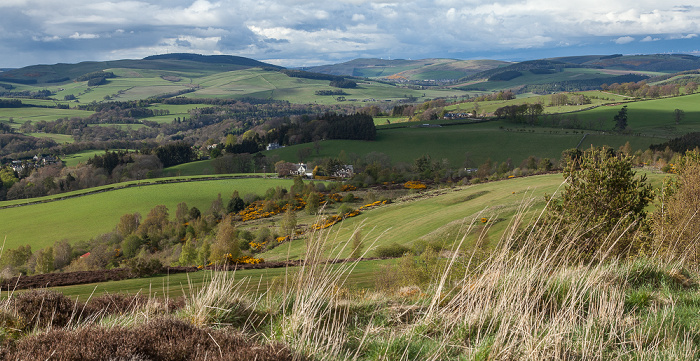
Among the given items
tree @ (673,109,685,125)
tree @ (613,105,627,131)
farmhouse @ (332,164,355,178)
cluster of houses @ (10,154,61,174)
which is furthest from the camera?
tree @ (673,109,685,125)

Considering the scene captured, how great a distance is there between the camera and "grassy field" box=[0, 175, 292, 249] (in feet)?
194

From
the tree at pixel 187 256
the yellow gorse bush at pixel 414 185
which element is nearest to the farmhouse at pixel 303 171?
the yellow gorse bush at pixel 414 185

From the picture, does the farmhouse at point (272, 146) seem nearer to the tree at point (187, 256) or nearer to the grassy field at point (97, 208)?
the grassy field at point (97, 208)

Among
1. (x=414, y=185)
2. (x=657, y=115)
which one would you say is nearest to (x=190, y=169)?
(x=414, y=185)

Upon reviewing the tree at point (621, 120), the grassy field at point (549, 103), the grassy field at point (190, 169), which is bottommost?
the grassy field at point (190, 169)

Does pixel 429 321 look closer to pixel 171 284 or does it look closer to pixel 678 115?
pixel 171 284

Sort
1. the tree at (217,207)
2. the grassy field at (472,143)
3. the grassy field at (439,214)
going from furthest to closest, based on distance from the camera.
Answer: the grassy field at (472,143)
the tree at (217,207)
the grassy field at (439,214)

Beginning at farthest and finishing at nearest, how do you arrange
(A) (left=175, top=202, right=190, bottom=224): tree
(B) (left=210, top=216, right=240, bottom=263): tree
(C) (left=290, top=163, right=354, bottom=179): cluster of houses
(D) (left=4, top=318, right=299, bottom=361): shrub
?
1. (C) (left=290, top=163, right=354, bottom=179): cluster of houses
2. (A) (left=175, top=202, right=190, bottom=224): tree
3. (B) (left=210, top=216, right=240, bottom=263): tree
4. (D) (left=4, top=318, right=299, bottom=361): shrub

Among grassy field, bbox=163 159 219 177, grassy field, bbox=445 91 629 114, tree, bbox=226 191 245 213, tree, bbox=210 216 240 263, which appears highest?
grassy field, bbox=445 91 629 114

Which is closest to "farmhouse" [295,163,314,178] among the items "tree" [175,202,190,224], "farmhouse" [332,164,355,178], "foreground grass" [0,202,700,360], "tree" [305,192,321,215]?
"farmhouse" [332,164,355,178]

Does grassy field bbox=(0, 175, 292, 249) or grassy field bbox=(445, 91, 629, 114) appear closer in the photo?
grassy field bbox=(0, 175, 292, 249)

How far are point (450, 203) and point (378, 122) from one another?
114073 millimetres

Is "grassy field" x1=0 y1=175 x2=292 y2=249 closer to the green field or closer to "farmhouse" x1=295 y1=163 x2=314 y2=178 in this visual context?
"farmhouse" x1=295 y1=163 x2=314 y2=178

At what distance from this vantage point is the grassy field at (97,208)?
59.2m
